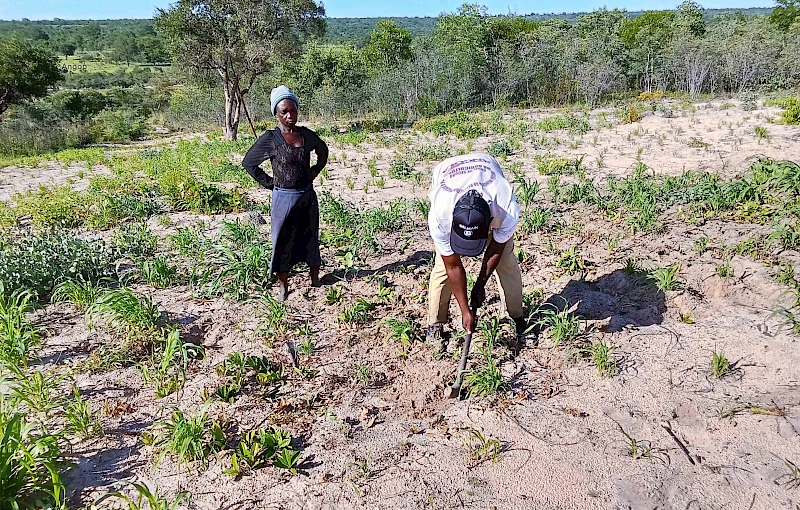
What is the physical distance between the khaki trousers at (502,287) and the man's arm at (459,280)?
0.32 m

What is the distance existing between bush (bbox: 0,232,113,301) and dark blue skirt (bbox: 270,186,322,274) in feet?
5.37

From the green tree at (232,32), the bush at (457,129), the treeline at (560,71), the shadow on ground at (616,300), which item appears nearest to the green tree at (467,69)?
the treeline at (560,71)

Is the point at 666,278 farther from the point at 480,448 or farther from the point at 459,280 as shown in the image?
the point at 480,448

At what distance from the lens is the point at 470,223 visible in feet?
8.00

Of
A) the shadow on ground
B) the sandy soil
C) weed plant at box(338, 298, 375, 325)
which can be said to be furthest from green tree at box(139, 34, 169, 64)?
the shadow on ground

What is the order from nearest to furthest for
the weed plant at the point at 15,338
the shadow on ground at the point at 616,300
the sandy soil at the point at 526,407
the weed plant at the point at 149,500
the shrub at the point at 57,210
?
1. the weed plant at the point at 149,500
2. the sandy soil at the point at 526,407
3. the weed plant at the point at 15,338
4. the shadow on ground at the point at 616,300
5. the shrub at the point at 57,210

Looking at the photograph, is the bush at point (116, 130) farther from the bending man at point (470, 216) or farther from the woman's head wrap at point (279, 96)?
the bending man at point (470, 216)

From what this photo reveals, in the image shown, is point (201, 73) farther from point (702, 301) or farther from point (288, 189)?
point (702, 301)

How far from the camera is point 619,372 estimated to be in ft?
9.91

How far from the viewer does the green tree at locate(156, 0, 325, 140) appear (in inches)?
515

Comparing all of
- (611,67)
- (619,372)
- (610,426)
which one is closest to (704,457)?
(610,426)

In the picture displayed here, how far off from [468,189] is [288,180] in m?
1.68

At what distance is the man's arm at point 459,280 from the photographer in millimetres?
2732

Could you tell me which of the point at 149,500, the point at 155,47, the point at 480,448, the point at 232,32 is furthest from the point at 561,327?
the point at 155,47
